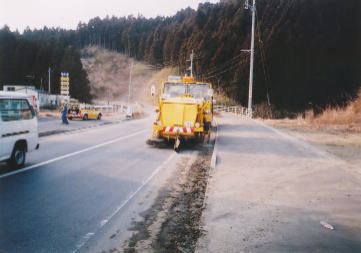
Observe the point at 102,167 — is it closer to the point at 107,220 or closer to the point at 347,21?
the point at 107,220

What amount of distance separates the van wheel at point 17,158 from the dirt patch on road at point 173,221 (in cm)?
406

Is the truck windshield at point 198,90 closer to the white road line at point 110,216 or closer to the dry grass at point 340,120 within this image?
the white road line at point 110,216

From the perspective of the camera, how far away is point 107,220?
5453 mm

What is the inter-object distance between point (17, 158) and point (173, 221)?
538 centimetres

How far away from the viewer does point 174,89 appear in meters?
16.8

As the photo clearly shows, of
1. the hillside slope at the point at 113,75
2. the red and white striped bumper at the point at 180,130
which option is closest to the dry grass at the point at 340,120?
the red and white striped bumper at the point at 180,130

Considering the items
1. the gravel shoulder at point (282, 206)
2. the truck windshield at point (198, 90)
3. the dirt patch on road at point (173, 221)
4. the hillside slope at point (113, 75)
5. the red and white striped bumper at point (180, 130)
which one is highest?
the hillside slope at point (113, 75)

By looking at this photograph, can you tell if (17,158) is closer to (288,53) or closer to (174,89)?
(174,89)

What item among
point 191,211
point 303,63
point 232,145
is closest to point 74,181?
point 191,211

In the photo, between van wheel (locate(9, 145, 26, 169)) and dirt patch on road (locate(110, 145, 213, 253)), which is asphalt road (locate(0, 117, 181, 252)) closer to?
van wheel (locate(9, 145, 26, 169))

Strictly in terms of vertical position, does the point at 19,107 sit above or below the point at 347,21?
below

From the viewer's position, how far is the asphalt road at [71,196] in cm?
471

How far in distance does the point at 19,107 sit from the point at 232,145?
8108mm

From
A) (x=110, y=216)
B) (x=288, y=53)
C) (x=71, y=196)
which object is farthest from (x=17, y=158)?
(x=288, y=53)
